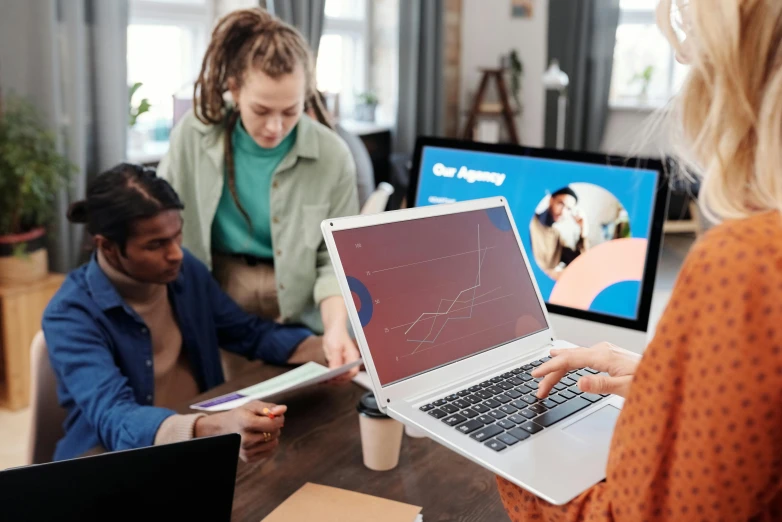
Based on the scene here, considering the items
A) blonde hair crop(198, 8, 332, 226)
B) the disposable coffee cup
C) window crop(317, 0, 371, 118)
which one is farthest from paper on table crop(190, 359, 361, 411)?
window crop(317, 0, 371, 118)

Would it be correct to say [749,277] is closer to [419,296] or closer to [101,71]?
[419,296]

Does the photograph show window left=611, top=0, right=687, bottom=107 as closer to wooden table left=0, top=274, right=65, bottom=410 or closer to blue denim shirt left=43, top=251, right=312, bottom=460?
wooden table left=0, top=274, right=65, bottom=410

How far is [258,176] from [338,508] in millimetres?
1090

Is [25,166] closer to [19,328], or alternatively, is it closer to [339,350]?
[19,328]

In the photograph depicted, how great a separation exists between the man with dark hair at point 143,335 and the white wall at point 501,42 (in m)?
4.60

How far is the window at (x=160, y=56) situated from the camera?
3.64 meters

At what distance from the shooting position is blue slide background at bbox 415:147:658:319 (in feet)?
4.41

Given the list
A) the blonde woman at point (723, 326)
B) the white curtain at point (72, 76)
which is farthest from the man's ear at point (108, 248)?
the white curtain at point (72, 76)

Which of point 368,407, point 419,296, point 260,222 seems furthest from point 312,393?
point 260,222

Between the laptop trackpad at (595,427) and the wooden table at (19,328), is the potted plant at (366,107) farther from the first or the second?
the laptop trackpad at (595,427)

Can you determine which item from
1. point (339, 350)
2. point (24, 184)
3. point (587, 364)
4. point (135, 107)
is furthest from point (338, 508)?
point (135, 107)

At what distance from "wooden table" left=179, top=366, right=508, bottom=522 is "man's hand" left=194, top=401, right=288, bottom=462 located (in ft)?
0.11

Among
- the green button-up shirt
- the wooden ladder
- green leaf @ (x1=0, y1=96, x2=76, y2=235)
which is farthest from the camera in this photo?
the wooden ladder

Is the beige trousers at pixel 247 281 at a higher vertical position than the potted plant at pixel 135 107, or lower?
lower
